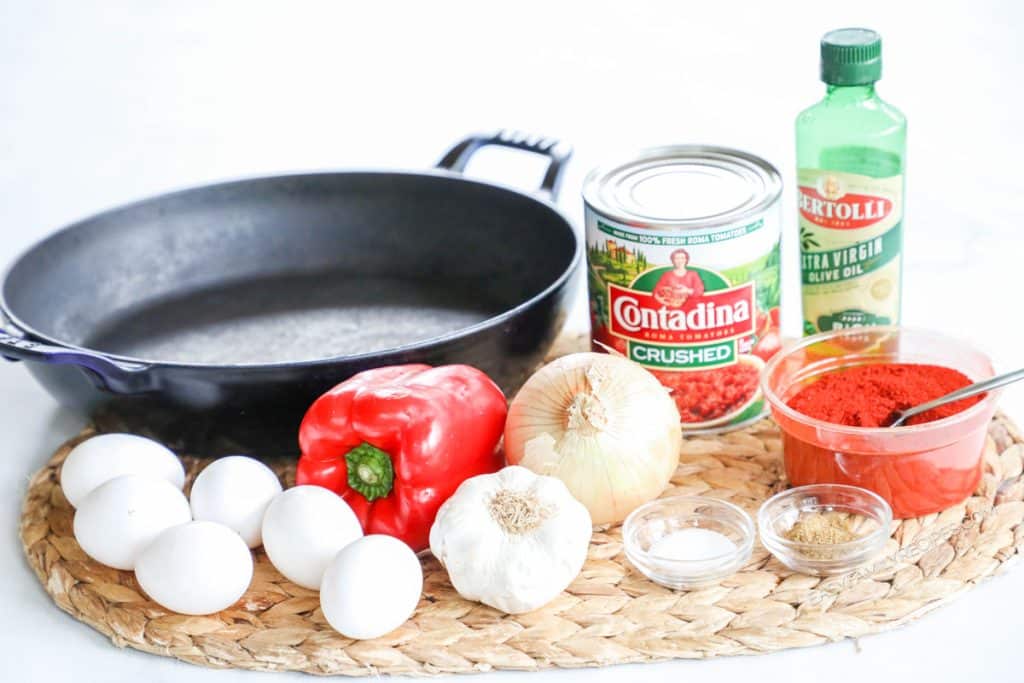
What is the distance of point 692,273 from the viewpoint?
201 cm

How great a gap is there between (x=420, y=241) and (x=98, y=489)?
0.93 m

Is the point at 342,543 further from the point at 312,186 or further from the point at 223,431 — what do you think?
the point at 312,186

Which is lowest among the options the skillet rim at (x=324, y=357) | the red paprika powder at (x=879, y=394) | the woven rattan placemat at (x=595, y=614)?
the woven rattan placemat at (x=595, y=614)

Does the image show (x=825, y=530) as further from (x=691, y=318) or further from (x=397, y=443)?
(x=397, y=443)

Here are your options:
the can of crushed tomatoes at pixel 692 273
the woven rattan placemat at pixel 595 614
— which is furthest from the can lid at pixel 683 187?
the woven rattan placemat at pixel 595 614

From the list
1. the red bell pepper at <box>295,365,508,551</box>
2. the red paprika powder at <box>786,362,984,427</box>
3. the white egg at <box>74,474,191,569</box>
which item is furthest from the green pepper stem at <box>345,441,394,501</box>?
the red paprika powder at <box>786,362,984,427</box>

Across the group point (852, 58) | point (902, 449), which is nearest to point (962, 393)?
point (902, 449)

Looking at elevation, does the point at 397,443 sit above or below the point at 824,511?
above

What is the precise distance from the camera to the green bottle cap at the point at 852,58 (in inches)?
79.0

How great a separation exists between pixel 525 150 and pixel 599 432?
0.86 m

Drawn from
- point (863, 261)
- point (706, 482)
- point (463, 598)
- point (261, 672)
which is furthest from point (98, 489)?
point (863, 261)

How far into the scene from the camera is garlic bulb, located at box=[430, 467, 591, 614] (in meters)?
1.76

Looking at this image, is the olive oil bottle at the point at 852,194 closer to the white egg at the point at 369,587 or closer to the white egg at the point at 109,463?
the white egg at the point at 369,587

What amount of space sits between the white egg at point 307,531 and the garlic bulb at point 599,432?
270 mm
